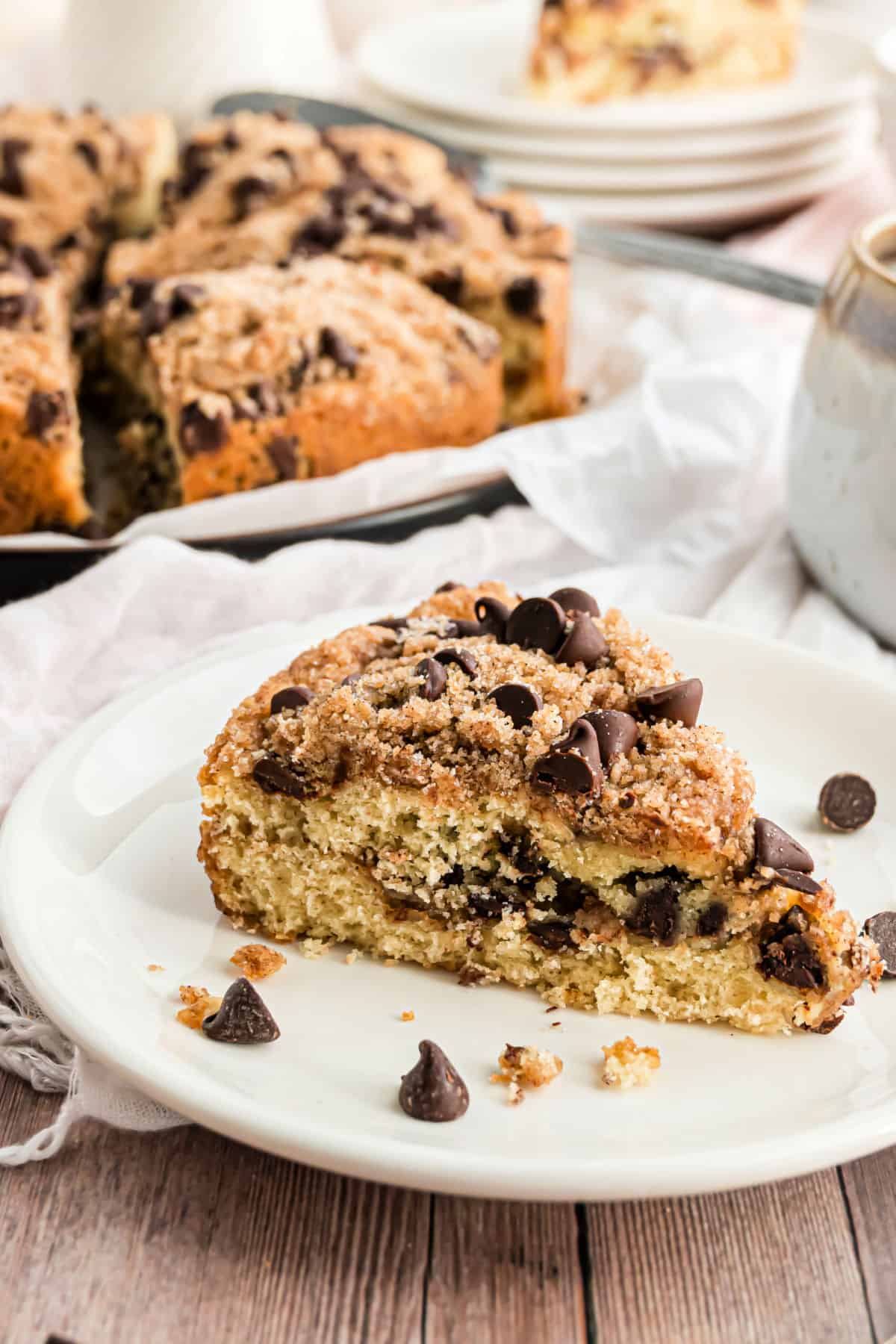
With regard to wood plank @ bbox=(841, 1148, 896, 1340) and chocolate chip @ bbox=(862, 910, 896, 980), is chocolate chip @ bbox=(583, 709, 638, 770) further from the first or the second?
wood plank @ bbox=(841, 1148, 896, 1340)

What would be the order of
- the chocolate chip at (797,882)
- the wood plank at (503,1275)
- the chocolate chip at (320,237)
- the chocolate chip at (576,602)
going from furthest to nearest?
the chocolate chip at (320,237)
the chocolate chip at (576,602)
the chocolate chip at (797,882)
the wood plank at (503,1275)

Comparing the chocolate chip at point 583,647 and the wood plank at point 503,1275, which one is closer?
the wood plank at point 503,1275

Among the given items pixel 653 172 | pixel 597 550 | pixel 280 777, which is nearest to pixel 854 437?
pixel 597 550

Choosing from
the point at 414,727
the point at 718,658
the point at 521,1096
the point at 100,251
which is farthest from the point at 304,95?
the point at 521,1096

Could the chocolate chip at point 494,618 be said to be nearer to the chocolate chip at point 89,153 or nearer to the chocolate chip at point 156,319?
the chocolate chip at point 156,319

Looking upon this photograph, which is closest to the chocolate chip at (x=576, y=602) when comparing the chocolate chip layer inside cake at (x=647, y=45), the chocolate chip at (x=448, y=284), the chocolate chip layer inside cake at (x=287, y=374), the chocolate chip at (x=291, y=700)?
the chocolate chip at (x=291, y=700)

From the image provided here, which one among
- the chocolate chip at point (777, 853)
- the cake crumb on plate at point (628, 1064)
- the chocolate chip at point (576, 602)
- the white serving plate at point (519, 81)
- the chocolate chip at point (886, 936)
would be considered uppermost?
the white serving plate at point (519, 81)

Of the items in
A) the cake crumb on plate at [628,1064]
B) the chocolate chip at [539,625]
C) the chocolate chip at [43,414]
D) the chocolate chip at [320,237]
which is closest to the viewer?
the cake crumb on plate at [628,1064]
